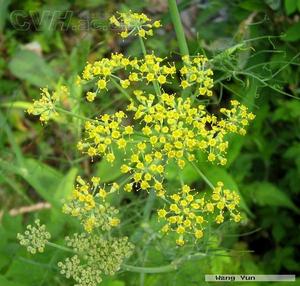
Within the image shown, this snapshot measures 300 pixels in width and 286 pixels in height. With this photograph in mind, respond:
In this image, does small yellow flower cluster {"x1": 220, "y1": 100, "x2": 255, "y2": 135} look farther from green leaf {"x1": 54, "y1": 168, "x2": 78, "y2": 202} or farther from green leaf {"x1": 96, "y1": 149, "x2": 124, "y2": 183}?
green leaf {"x1": 54, "y1": 168, "x2": 78, "y2": 202}

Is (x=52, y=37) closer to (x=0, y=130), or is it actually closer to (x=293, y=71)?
(x=0, y=130)

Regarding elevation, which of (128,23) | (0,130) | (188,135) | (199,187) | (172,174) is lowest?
(199,187)

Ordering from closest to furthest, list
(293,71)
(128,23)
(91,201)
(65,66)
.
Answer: (91,201), (128,23), (293,71), (65,66)

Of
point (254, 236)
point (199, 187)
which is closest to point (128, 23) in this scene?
point (199, 187)

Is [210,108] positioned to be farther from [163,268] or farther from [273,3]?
[163,268]

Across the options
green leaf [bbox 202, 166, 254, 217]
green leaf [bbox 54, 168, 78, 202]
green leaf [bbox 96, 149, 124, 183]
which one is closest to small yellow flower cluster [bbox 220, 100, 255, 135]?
green leaf [bbox 202, 166, 254, 217]

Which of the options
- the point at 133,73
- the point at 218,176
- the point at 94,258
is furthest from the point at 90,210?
the point at 218,176

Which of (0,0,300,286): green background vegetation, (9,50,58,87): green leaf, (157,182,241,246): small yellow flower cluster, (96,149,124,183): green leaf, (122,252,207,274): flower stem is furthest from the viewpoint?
(9,50,58,87): green leaf
